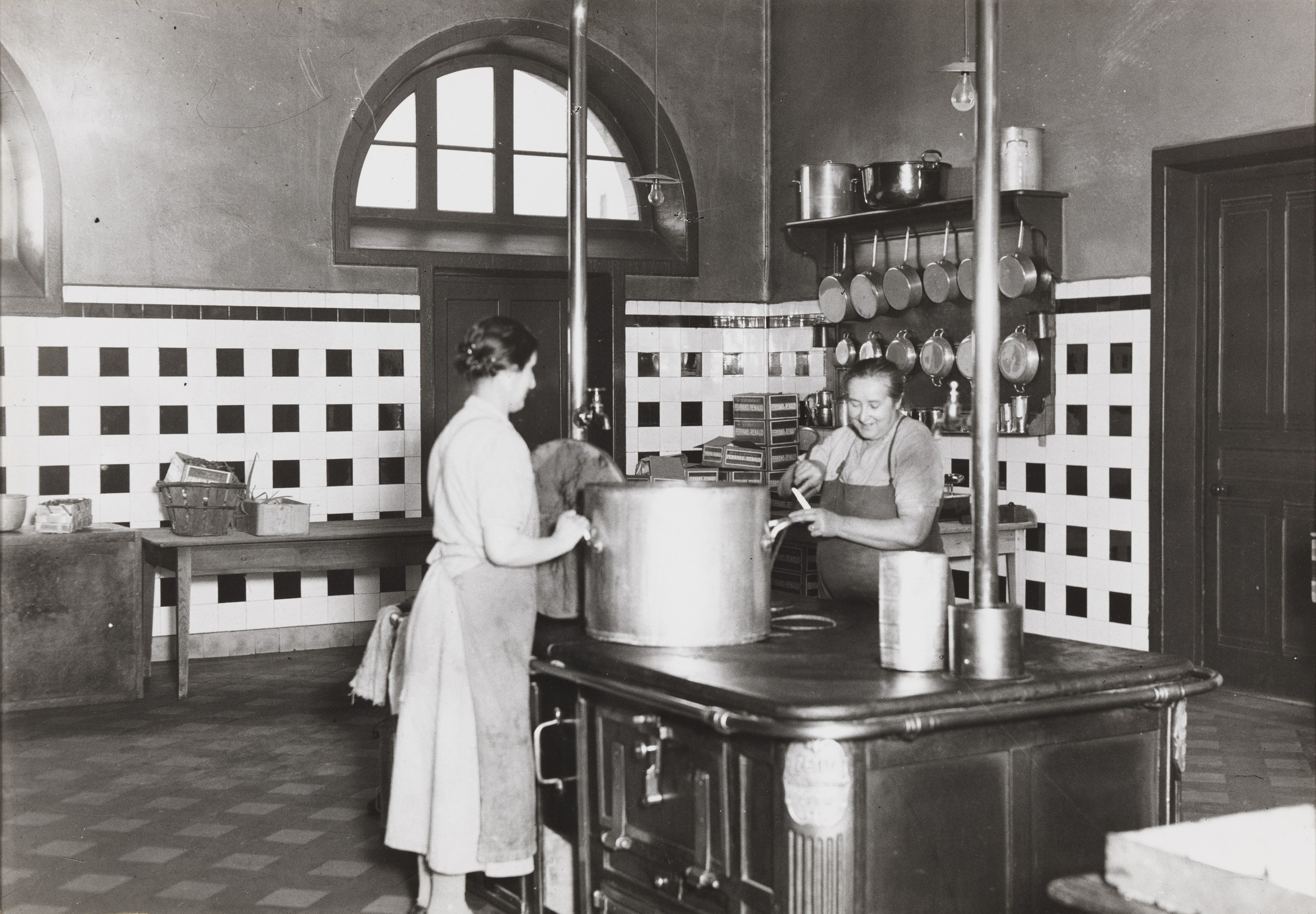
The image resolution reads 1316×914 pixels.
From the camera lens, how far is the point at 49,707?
Answer: 6430mm

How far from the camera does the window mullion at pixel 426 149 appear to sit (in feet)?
26.3

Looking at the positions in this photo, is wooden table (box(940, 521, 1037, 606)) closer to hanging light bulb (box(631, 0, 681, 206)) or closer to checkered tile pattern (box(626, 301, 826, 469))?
checkered tile pattern (box(626, 301, 826, 469))

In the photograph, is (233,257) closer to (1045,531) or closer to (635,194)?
(635,194)

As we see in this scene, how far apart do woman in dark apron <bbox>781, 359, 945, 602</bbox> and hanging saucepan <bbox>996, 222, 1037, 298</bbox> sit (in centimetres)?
254

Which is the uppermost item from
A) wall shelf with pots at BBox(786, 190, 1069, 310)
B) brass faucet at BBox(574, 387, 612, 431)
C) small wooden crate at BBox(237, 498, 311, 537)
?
wall shelf with pots at BBox(786, 190, 1069, 310)

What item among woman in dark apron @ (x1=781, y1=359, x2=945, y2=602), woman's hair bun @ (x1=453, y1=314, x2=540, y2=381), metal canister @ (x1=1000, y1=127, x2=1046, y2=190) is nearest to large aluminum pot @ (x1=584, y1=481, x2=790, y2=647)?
woman's hair bun @ (x1=453, y1=314, x2=540, y2=381)

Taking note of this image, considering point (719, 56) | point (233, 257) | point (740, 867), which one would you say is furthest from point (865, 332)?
point (740, 867)

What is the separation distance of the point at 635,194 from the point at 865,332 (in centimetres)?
177

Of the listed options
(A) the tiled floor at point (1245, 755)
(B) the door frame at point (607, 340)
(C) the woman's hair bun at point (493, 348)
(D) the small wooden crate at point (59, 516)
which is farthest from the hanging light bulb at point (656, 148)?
(C) the woman's hair bun at point (493, 348)

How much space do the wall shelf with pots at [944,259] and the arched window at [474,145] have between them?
1.55m

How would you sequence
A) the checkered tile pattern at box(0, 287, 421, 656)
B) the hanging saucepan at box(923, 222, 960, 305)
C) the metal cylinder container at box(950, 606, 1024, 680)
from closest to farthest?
the metal cylinder container at box(950, 606, 1024, 680), the checkered tile pattern at box(0, 287, 421, 656), the hanging saucepan at box(923, 222, 960, 305)

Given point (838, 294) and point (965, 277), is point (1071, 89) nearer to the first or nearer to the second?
point (965, 277)

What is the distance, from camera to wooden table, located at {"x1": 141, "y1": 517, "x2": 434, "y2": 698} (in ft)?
21.8

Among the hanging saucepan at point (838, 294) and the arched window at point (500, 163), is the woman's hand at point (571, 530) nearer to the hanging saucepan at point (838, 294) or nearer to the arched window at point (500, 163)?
the arched window at point (500, 163)
